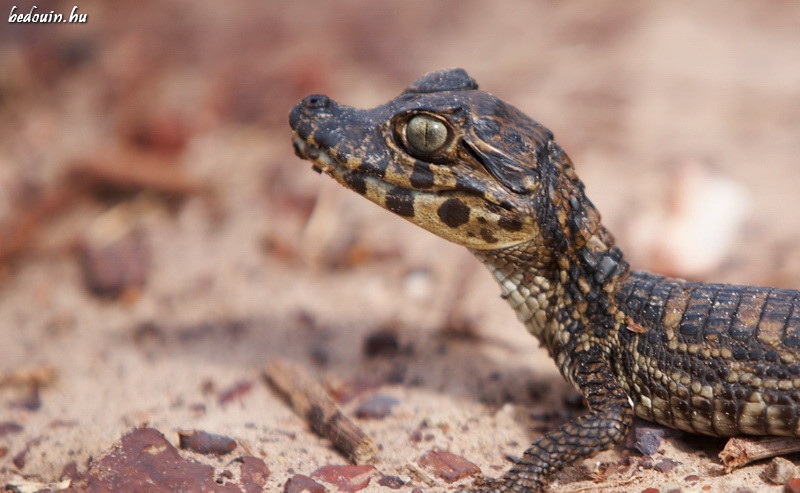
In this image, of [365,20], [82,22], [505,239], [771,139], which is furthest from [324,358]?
[82,22]

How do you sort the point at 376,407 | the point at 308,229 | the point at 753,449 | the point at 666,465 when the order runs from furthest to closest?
the point at 308,229 → the point at 376,407 → the point at 666,465 → the point at 753,449

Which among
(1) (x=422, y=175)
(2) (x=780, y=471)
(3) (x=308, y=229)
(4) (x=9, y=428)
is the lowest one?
(4) (x=9, y=428)

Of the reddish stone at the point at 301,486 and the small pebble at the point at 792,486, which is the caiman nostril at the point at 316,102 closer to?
the reddish stone at the point at 301,486

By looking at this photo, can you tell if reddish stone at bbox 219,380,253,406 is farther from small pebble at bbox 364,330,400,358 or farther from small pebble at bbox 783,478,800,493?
small pebble at bbox 783,478,800,493

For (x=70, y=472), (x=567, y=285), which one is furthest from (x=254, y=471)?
(x=567, y=285)

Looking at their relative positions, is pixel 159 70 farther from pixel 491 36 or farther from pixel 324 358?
pixel 324 358


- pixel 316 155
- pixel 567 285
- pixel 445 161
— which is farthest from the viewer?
pixel 567 285

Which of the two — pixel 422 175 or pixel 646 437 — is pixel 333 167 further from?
pixel 646 437

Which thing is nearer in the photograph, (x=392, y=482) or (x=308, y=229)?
(x=392, y=482)
